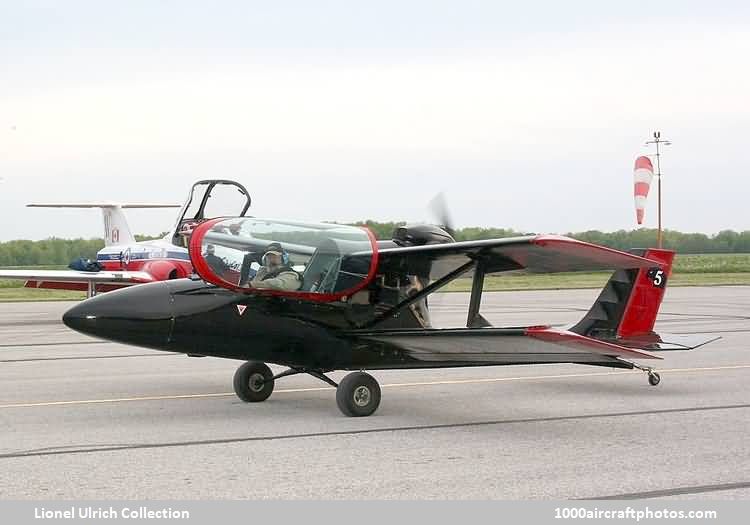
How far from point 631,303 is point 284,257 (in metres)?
5.04

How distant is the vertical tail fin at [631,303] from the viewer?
43.6 feet

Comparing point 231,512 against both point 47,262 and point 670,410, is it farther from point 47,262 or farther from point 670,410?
point 47,262

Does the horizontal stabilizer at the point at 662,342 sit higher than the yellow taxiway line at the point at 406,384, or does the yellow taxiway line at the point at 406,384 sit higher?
the horizontal stabilizer at the point at 662,342

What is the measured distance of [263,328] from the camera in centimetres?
1099

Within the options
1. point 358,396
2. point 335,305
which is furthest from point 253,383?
point 358,396

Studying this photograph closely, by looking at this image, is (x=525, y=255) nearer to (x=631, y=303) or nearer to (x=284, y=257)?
(x=284, y=257)

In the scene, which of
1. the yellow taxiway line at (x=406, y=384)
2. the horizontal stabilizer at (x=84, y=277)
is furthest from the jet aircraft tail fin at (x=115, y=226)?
the yellow taxiway line at (x=406, y=384)

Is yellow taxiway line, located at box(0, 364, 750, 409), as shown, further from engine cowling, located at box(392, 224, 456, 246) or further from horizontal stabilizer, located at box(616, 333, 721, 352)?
engine cowling, located at box(392, 224, 456, 246)

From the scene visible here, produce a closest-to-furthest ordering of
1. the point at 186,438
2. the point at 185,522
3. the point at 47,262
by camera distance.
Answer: the point at 185,522, the point at 186,438, the point at 47,262

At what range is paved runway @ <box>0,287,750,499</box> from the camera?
24.3 ft

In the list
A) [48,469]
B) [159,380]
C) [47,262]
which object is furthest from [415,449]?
[47,262]

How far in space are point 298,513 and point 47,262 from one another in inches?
2299

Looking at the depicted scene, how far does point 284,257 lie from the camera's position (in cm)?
1100

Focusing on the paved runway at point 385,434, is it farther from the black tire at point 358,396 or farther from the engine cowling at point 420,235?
the engine cowling at point 420,235
